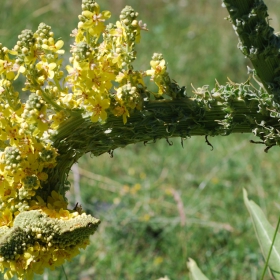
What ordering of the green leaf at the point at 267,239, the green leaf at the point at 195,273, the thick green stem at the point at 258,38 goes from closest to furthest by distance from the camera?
the thick green stem at the point at 258,38 → the green leaf at the point at 267,239 → the green leaf at the point at 195,273

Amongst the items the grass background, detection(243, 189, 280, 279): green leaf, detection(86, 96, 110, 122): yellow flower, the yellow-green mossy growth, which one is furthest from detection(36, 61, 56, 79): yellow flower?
the grass background

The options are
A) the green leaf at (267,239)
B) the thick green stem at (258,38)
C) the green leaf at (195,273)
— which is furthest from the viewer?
the green leaf at (195,273)

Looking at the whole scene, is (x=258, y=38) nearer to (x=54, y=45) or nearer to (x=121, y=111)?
(x=121, y=111)

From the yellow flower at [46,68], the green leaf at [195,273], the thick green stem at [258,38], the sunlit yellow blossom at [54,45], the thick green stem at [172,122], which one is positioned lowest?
the green leaf at [195,273]

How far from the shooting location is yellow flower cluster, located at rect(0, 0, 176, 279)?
87 cm

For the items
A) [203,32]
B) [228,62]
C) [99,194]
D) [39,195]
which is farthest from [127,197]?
[203,32]

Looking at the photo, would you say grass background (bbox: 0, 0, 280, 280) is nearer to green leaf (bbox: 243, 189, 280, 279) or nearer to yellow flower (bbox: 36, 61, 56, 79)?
green leaf (bbox: 243, 189, 280, 279)

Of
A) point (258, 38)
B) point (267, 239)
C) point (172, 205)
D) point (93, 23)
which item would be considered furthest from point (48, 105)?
point (172, 205)

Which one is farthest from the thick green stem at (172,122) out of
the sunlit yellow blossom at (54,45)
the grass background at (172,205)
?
the grass background at (172,205)

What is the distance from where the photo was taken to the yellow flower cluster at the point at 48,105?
2.87 feet

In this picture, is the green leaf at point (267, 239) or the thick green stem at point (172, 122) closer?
the thick green stem at point (172, 122)

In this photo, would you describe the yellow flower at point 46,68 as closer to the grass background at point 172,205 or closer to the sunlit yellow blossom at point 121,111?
the sunlit yellow blossom at point 121,111

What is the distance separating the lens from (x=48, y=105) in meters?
0.92

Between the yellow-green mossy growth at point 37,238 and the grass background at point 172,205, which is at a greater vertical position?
the grass background at point 172,205
